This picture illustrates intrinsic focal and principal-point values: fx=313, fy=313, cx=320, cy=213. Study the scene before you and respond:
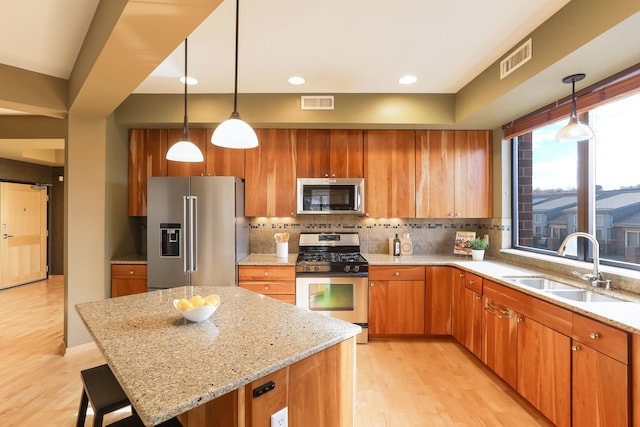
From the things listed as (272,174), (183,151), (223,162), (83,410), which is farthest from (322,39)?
(83,410)

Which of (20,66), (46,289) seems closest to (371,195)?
(20,66)

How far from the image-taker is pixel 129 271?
331cm

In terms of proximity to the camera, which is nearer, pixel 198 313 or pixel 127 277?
pixel 198 313

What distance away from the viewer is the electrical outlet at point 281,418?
45.0 inches

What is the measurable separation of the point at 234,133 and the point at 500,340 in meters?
2.50

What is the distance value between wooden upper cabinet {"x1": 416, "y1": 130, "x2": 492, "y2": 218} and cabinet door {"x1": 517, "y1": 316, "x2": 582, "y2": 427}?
5.42ft

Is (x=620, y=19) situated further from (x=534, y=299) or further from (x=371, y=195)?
(x=371, y=195)

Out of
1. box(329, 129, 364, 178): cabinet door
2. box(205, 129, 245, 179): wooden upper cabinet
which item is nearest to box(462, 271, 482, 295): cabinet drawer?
box(329, 129, 364, 178): cabinet door

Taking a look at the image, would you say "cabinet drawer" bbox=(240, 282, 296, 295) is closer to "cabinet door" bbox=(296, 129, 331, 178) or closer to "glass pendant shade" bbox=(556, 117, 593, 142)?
"cabinet door" bbox=(296, 129, 331, 178)

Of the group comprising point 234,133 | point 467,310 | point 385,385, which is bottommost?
point 385,385

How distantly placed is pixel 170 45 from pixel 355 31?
1204 millimetres

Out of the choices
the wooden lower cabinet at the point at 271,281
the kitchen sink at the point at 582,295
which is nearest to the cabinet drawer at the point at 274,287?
the wooden lower cabinet at the point at 271,281

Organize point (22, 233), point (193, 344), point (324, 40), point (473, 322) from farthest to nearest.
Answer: point (22, 233) < point (473, 322) < point (324, 40) < point (193, 344)

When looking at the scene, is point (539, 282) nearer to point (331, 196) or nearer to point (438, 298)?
point (438, 298)
